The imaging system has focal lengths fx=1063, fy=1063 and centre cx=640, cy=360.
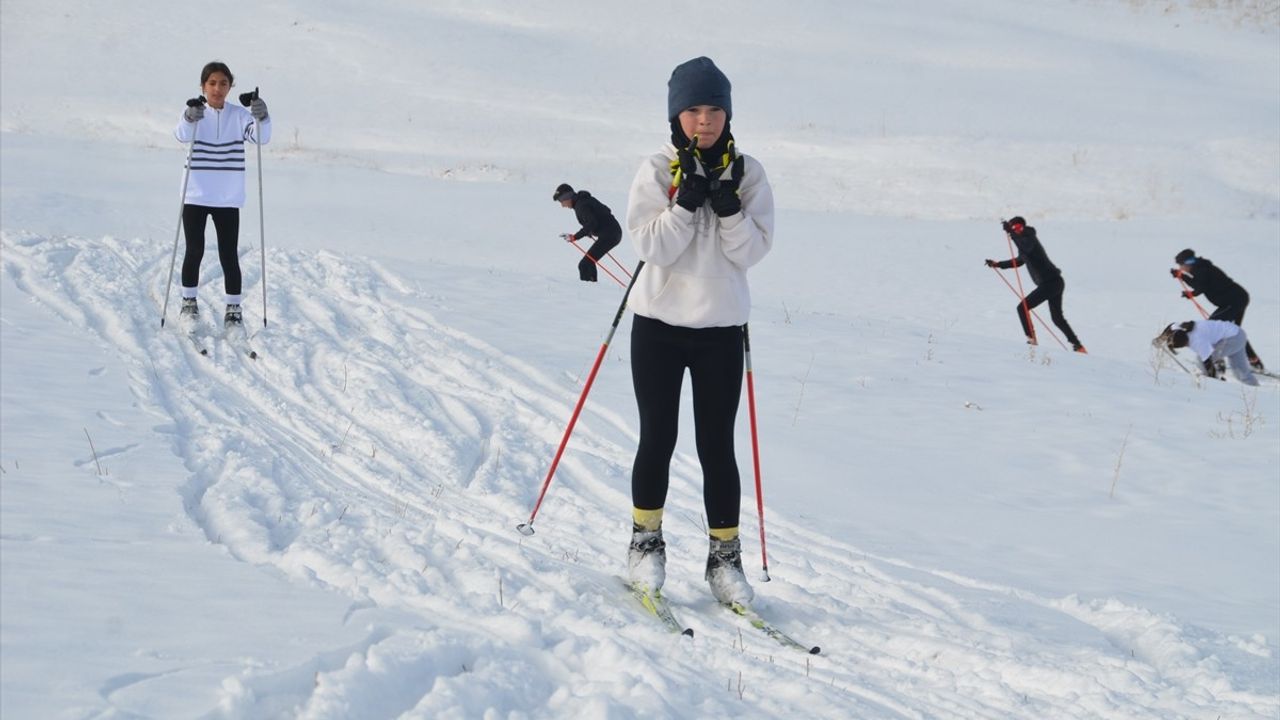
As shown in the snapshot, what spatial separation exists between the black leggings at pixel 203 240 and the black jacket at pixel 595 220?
522 centimetres

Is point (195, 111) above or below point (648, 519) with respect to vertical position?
above

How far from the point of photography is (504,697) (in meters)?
3.11

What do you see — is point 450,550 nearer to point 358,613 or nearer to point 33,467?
point 358,613

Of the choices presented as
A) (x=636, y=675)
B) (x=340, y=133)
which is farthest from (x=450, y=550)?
(x=340, y=133)

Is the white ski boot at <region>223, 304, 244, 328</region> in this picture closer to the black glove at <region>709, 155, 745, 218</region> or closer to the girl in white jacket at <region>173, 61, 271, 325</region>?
the girl in white jacket at <region>173, 61, 271, 325</region>

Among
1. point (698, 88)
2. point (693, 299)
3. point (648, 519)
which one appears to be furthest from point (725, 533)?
point (698, 88)

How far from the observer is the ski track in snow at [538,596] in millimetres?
3266

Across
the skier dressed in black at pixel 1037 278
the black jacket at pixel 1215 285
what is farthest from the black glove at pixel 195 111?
the black jacket at pixel 1215 285

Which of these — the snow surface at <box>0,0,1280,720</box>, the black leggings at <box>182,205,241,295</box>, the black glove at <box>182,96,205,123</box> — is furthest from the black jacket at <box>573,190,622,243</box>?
the black glove at <box>182,96,205,123</box>

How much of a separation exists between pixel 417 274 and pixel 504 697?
28.7 ft

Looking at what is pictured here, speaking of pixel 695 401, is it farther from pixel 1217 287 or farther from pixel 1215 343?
pixel 1217 287

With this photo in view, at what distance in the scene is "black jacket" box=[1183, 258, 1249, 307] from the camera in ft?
42.3

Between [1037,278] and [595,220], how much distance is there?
551 centimetres

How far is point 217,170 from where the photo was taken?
26.7 ft
